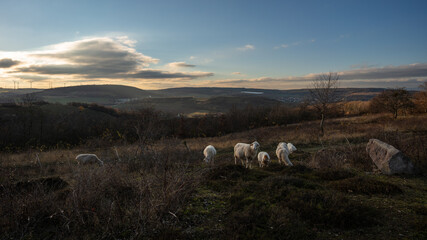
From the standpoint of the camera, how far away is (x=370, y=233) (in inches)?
175

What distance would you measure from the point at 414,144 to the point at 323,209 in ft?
27.8

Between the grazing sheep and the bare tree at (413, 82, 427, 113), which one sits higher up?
the bare tree at (413, 82, 427, 113)

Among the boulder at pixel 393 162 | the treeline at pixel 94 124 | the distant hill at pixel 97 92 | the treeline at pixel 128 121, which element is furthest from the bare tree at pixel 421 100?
the distant hill at pixel 97 92

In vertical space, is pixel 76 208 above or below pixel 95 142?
above

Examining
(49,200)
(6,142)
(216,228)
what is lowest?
(6,142)

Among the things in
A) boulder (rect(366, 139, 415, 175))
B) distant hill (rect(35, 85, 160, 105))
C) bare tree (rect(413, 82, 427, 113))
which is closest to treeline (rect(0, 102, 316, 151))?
bare tree (rect(413, 82, 427, 113))

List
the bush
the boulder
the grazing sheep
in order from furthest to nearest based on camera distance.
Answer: the grazing sheep, the boulder, the bush

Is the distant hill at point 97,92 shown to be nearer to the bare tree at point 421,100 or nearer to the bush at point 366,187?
the bare tree at point 421,100

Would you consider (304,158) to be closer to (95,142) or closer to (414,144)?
(414,144)

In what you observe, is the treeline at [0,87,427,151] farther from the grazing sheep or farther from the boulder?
the boulder

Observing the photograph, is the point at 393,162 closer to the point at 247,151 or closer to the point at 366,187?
the point at 366,187

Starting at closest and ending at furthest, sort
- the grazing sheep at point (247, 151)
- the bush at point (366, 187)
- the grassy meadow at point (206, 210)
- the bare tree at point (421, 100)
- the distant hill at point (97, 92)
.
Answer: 1. the grassy meadow at point (206, 210)
2. the bush at point (366, 187)
3. the grazing sheep at point (247, 151)
4. the bare tree at point (421, 100)
5. the distant hill at point (97, 92)

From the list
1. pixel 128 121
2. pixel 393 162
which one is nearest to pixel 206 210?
pixel 393 162

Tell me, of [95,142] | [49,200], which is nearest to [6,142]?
[95,142]
